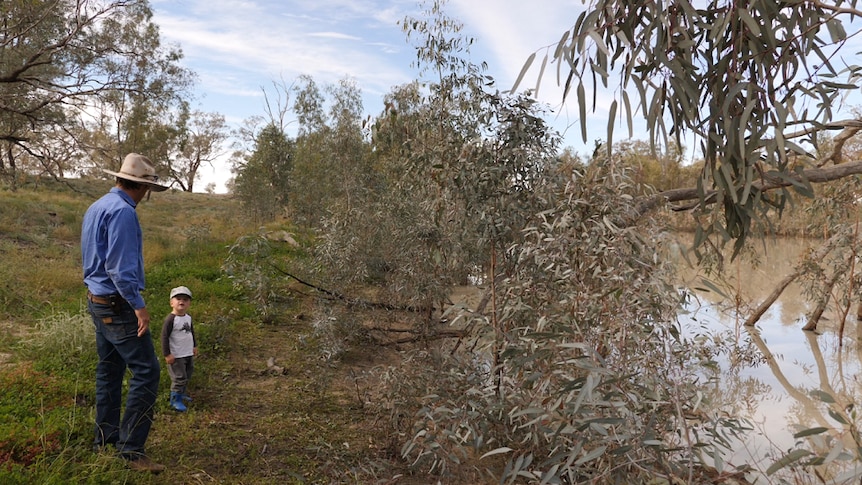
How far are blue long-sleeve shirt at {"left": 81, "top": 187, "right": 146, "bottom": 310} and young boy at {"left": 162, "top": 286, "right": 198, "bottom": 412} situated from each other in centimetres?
→ 144

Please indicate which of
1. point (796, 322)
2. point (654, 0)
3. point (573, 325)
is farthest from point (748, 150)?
point (796, 322)

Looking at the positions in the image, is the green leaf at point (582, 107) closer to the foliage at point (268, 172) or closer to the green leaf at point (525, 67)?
the green leaf at point (525, 67)

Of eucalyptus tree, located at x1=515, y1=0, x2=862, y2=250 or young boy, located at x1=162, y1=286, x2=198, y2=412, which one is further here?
young boy, located at x1=162, y1=286, x2=198, y2=412

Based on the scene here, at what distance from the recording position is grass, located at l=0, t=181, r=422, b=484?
3.71 metres

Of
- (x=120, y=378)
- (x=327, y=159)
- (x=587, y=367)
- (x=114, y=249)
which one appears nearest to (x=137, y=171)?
(x=114, y=249)

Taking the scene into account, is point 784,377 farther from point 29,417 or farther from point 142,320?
point 29,417

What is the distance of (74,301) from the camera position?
7266 mm

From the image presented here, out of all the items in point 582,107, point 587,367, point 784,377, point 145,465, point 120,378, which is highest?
point 582,107

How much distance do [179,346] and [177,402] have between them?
0.47 meters

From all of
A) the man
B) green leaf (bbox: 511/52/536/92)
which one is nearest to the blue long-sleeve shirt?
the man

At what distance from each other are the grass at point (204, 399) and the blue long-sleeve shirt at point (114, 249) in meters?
1.02

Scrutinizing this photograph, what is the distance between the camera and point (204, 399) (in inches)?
206

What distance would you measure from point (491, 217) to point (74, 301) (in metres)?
5.93

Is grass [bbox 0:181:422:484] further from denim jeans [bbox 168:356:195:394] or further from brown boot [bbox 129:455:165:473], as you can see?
denim jeans [bbox 168:356:195:394]
